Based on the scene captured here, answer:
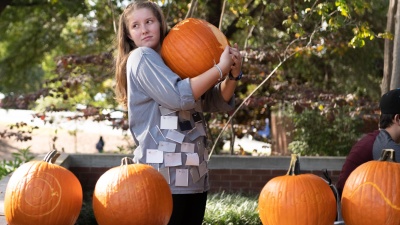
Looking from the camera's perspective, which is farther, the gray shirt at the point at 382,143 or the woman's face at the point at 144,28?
the gray shirt at the point at 382,143

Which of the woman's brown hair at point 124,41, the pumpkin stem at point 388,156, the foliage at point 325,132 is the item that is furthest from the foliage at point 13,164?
the pumpkin stem at point 388,156

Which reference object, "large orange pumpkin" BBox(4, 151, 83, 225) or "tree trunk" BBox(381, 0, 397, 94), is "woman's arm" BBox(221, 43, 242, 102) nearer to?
"large orange pumpkin" BBox(4, 151, 83, 225)

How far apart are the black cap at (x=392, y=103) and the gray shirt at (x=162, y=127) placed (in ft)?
3.43

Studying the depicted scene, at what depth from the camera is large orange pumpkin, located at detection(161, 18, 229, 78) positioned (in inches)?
122

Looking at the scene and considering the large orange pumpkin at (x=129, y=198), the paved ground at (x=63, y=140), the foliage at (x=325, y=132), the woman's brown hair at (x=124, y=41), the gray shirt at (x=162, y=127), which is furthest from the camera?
the paved ground at (x=63, y=140)

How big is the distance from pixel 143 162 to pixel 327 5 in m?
4.77

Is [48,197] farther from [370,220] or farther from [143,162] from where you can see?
[370,220]

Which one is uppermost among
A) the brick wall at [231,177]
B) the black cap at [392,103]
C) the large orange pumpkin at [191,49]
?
the large orange pumpkin at [191,49]

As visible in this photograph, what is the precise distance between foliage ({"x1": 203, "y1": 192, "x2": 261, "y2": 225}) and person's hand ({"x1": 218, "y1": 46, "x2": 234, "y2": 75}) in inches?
144

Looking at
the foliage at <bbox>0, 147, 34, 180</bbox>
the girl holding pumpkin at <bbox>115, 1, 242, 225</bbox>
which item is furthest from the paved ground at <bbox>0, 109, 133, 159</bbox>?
the girl holding pumpkin at <bbox>115, 1, 242, 225</bbox>

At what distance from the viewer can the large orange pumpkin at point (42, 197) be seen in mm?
2814

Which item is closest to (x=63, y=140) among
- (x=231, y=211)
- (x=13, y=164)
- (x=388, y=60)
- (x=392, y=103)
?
(x=13, y=164)

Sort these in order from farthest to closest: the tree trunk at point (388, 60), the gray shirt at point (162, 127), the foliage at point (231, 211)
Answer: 1. the tree trunk at point (388, 60)
2. the foliage at point (231, 211)
3. the gray shirt at point (162, 127)

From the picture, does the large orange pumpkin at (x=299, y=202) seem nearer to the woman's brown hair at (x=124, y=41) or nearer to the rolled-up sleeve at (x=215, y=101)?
the rolled-up sleeve at (x=215, y=101)
